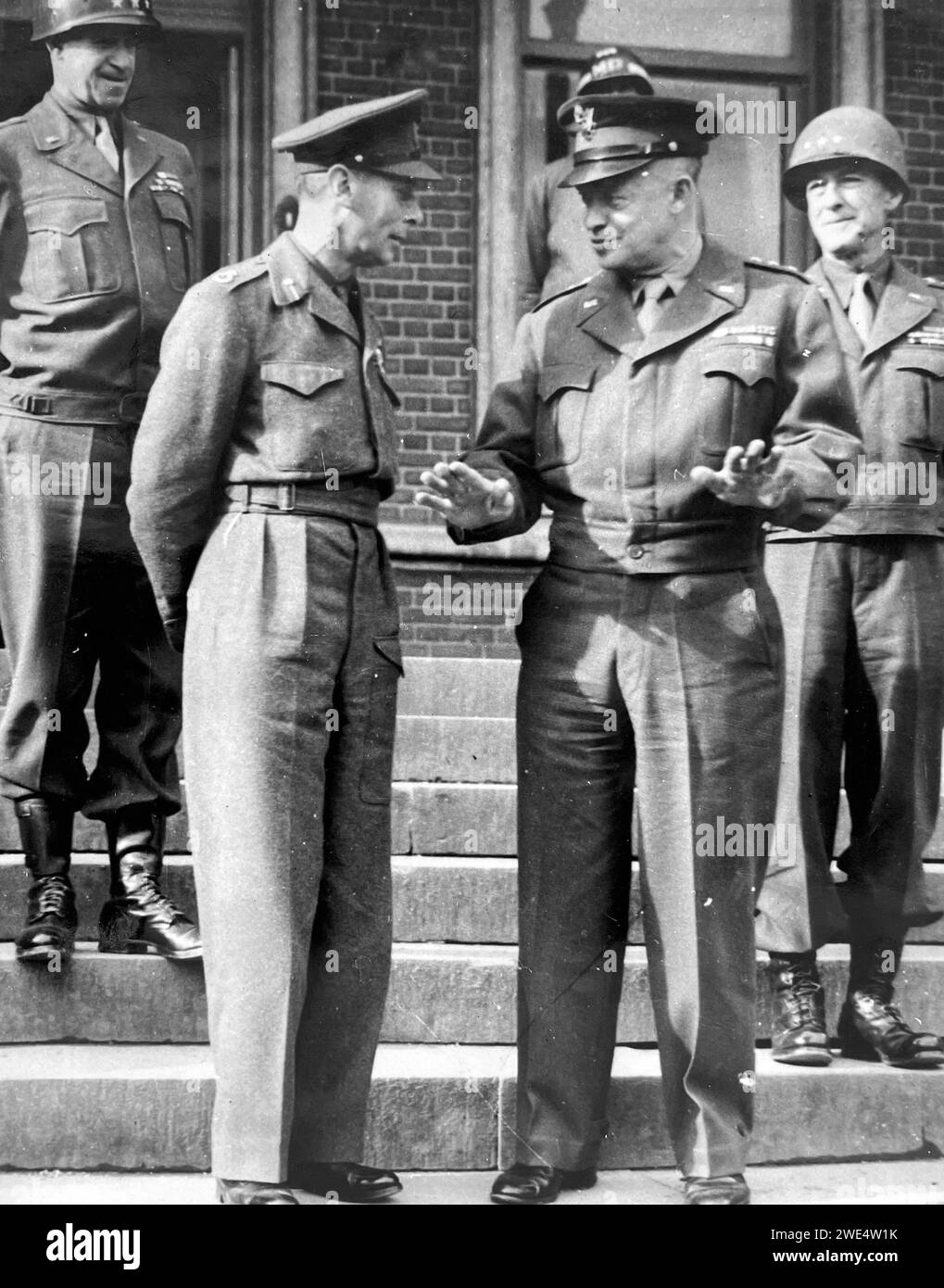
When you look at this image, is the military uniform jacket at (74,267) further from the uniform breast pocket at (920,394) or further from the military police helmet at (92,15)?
the uniform breast pocket at (920,394)

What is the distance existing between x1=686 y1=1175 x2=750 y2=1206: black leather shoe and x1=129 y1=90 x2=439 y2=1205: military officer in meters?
0.62

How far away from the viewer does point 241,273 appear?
12.5 feet

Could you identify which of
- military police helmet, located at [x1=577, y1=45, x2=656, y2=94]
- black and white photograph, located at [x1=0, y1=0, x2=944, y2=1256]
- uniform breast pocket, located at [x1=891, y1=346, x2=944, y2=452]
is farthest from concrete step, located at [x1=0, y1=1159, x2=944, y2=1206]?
military police helmet, located at [x1=577, y1=45, x2=656, y2=94]

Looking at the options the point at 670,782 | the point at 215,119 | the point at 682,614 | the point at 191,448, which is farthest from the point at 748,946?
the point at 215,119

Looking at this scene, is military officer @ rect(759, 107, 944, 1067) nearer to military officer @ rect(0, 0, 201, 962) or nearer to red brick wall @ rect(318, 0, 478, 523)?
military officer @ rect(0, 0, 201, 962)

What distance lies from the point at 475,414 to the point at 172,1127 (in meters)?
3.70

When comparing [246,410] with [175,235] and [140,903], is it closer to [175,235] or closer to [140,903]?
[175,235]

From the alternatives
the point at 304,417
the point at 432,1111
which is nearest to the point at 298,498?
the point at 304,417

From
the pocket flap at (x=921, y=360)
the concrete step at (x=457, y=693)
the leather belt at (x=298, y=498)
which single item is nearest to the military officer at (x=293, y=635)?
the leather belt at (x=298, y=498)

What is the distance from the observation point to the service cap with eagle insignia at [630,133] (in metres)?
3.98

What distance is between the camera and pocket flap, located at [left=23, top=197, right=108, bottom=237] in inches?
174

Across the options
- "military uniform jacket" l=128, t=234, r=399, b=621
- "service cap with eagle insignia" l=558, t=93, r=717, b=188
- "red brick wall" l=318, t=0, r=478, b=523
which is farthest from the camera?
"red brick wall" l=318, t=0, r=478, b=523

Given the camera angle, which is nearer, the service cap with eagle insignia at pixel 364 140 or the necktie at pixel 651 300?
the service cap with eagle insignia at pixel 364 140
